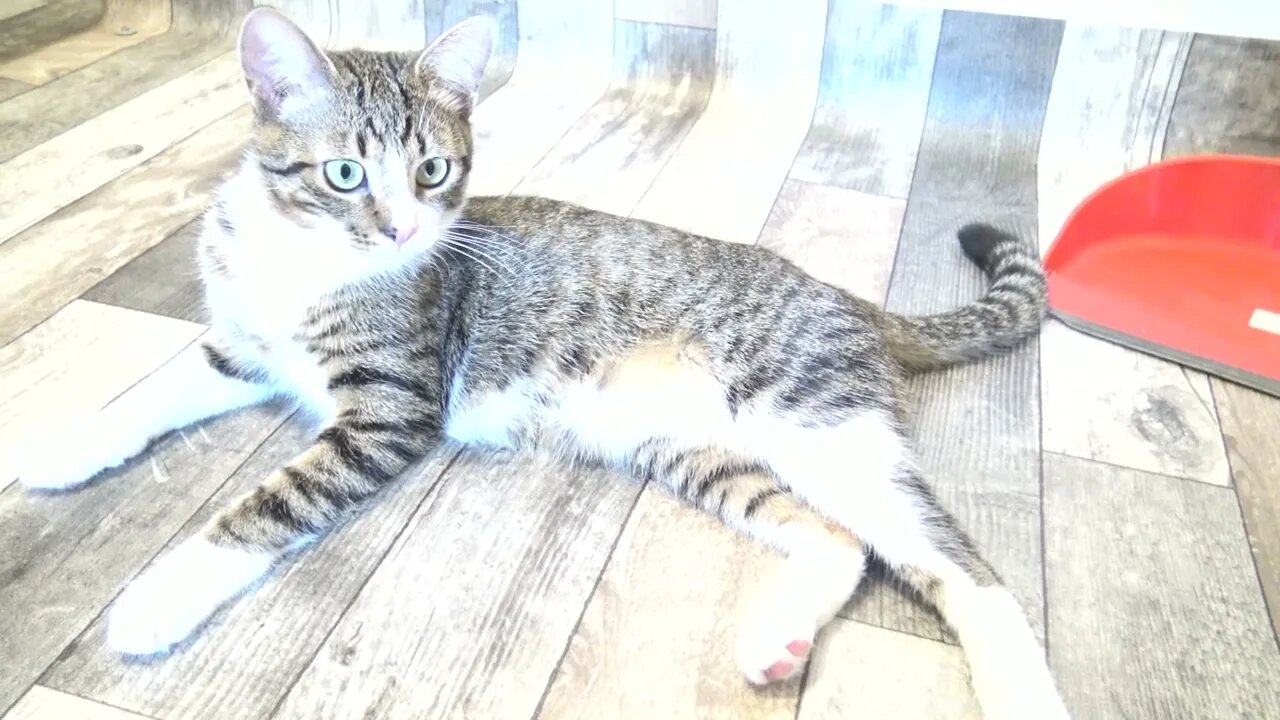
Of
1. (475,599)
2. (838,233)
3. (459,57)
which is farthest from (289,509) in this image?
(838,233)

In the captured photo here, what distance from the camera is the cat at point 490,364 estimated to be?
1.33 meters

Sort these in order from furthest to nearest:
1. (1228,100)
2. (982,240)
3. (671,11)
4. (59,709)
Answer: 1. (671,11)
2. (1228,100)
3. (982,240)
4. (59,709)

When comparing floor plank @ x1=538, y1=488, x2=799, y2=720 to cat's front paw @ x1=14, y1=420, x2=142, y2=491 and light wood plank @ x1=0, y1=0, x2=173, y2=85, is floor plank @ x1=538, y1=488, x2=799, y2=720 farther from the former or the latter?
light wood plank @ x1=0, y1=0, x2=173, y2=85

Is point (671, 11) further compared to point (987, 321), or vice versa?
point (671, 11)

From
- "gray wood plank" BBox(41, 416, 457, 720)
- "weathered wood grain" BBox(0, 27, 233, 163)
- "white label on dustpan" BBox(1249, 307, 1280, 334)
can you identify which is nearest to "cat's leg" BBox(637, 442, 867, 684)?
"gray wood plank" BBox(41, 416, 457, 720)

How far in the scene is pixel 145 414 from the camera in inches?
60.9

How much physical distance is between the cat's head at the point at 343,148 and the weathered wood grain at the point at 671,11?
4.76ft

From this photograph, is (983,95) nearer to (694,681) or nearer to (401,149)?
(401,149)

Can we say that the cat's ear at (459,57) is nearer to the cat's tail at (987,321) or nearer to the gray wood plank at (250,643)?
the gray wood plank at (250,643)

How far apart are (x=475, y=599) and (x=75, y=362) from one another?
91 centimetres

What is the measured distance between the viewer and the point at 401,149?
1435mm

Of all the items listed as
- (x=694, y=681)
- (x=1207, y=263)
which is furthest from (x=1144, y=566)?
(x=1207, y=263)

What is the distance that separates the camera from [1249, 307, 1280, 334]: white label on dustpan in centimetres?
188

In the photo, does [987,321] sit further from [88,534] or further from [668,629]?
[88,534]
